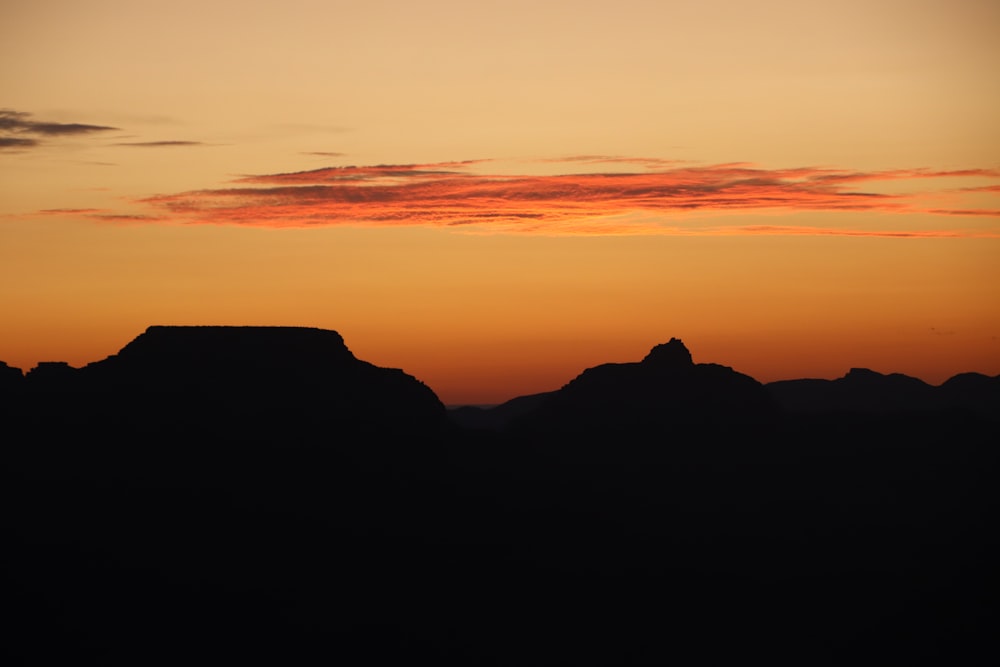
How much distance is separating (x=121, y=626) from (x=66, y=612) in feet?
26.0

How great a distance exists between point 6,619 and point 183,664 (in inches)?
998

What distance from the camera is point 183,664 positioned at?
199m

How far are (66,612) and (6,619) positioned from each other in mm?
8058

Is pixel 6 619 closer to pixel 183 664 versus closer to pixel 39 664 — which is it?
pixel 39 664

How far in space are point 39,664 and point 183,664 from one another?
19.7 meters

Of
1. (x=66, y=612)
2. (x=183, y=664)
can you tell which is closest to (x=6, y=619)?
(x=66, y=612)

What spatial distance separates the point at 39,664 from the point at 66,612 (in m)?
8.30

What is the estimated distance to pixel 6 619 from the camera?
640 ft

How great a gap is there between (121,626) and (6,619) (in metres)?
15.7

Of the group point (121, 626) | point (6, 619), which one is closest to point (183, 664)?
point (121, 626)

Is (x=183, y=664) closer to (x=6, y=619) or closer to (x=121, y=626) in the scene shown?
(x=121, y=626)

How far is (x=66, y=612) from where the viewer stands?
198m

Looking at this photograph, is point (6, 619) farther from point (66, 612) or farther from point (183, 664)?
point (183, 664)

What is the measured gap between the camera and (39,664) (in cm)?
19238
